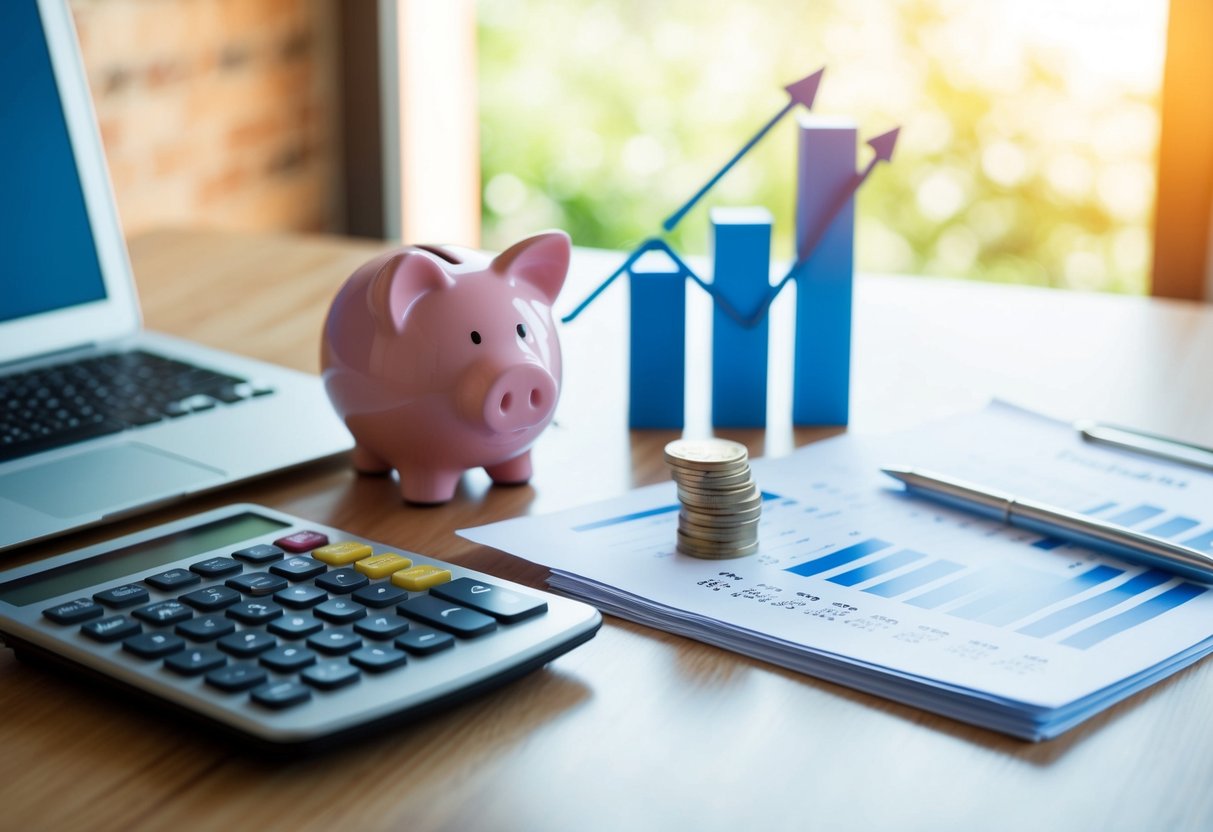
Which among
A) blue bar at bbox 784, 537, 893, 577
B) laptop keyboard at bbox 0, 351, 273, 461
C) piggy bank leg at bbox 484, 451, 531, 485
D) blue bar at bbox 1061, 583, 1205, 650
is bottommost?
blue bar at bbox 1061, 583, 1205, 650

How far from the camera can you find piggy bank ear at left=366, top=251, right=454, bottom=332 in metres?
0.62

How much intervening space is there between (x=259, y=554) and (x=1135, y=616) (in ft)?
1.22

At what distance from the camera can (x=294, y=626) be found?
A: 47cm

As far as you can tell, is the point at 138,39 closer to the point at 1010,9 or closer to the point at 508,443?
the point at 508,443

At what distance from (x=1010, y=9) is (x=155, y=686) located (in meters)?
3.01

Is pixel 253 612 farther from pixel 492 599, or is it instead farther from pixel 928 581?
pixel 928 581

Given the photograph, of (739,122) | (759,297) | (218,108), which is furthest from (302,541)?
(739,122)

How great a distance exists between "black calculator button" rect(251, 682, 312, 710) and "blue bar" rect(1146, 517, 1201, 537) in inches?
16.5

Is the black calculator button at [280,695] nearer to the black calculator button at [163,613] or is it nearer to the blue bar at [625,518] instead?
the black calculator button at [163,613]

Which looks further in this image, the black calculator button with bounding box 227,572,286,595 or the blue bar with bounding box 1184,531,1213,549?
the blue bar with bounding box 1184,531,1213,549

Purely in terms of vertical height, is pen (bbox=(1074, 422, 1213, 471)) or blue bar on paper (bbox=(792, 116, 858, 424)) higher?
blue bar on paper (bbox=(792, 116, 858, 424))

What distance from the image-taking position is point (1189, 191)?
61.3 inches

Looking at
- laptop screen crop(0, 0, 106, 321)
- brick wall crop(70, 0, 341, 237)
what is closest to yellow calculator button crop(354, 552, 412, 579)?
laptop screen crop(0, 0, 106, 321)

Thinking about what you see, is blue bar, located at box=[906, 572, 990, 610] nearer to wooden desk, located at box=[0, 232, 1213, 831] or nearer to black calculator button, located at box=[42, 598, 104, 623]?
wooden desk, located at box=[0, 232, 1213, 831]
